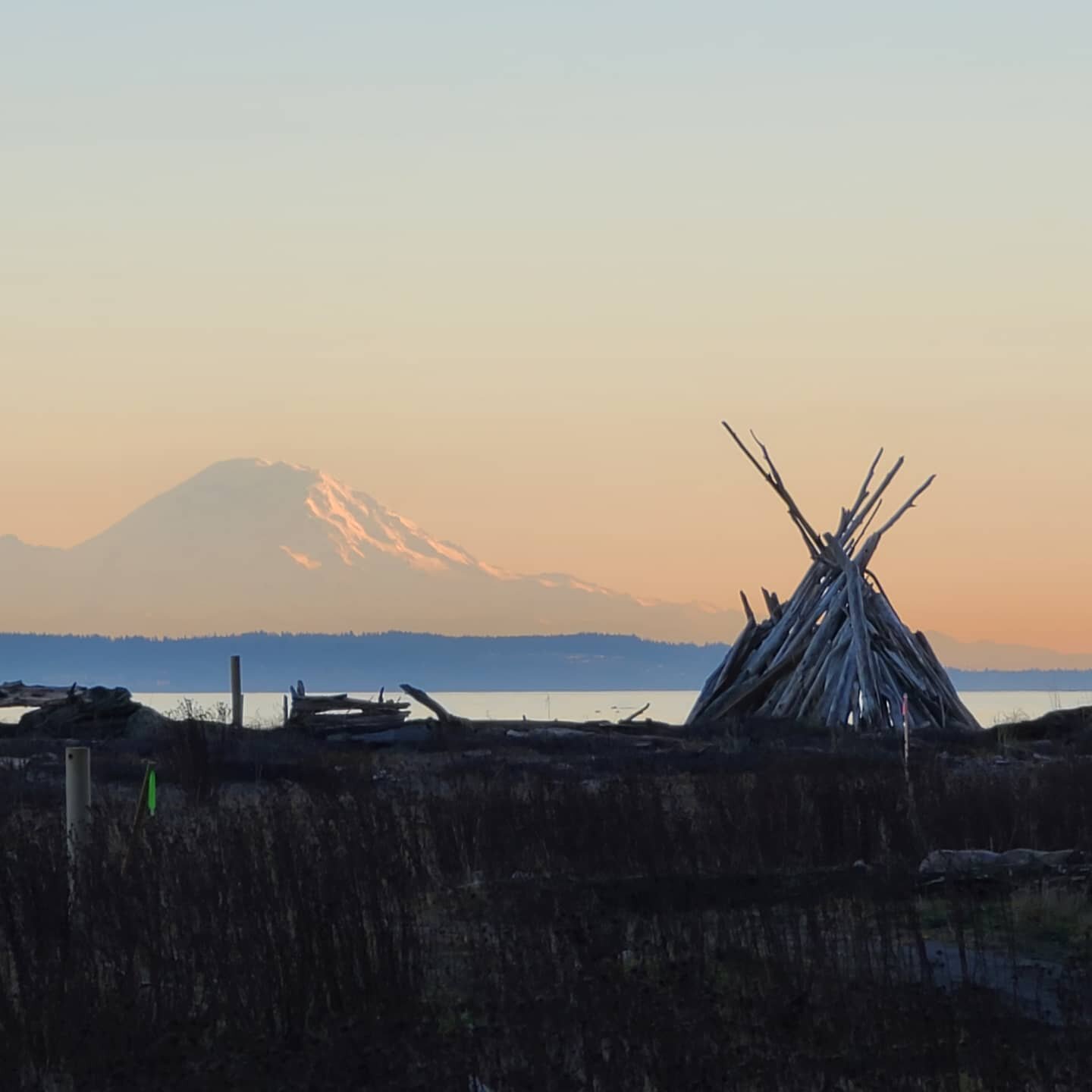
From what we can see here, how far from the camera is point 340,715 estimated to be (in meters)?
31.3

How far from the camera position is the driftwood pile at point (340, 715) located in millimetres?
29703

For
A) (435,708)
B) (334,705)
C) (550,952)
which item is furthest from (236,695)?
(550,952)

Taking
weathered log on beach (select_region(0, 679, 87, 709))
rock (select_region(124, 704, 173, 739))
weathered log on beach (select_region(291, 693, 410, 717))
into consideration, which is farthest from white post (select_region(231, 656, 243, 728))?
weathered log on beach (select_region(0, 679, 87, 709))

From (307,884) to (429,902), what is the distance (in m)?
2.28

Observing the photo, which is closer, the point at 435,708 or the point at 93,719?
the point at 435,708

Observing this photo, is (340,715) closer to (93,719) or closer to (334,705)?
(334,705)

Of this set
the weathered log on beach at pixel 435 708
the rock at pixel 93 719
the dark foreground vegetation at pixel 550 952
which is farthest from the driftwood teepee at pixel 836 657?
the dark foreground vegetation at pixel 550 952

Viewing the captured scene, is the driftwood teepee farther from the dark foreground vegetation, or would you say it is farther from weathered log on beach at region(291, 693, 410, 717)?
the dark foreground vegetation

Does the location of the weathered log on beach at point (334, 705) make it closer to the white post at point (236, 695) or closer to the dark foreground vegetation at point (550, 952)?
the white post at point (236, 695)

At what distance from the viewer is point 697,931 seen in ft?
31.7

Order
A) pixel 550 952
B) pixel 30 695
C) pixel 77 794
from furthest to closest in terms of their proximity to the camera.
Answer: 1. pixel 30 695
2. pixel 77 794
3. pixel 550 952

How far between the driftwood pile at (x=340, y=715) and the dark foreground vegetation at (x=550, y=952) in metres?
15.2

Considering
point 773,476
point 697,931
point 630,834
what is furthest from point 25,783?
point 773,476

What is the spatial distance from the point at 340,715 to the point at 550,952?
22.3m
